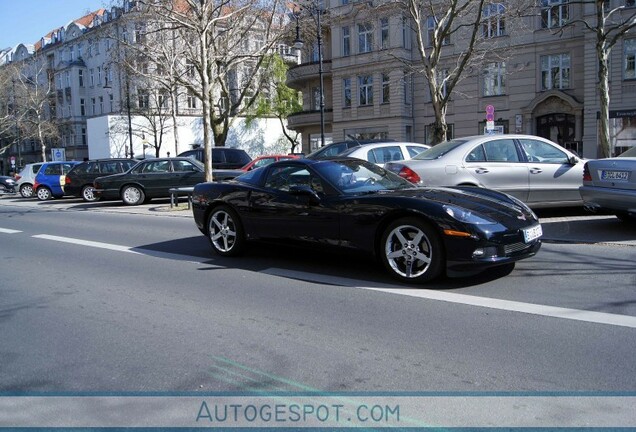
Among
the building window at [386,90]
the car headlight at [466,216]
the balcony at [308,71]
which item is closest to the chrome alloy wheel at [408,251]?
the car headlight at [466,216]

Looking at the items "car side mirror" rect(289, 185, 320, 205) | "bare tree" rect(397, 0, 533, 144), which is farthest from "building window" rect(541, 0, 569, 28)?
"car side mirror" rect(289, 185, 320, 205)

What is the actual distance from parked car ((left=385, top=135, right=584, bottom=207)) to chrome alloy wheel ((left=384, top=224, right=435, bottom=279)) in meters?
3.65

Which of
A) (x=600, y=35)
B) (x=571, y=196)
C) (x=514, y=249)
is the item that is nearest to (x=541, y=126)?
(x=600, y=35)

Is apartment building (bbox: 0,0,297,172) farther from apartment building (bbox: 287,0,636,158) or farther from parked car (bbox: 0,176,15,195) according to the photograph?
parked car (bbox: 0,176,15,195)

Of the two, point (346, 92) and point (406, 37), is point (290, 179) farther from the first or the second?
point (346, 92)

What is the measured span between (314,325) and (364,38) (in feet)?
121

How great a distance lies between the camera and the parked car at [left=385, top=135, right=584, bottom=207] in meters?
9.61

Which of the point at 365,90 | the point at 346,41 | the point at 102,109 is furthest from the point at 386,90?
the point at 102,109

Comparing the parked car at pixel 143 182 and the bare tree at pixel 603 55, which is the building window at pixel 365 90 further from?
the parked car at pixel 143 182

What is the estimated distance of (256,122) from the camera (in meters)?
55.2

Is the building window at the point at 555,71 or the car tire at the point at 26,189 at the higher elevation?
the building window at the point at 555,71

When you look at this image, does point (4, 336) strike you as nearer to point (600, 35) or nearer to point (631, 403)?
point (631, 403)

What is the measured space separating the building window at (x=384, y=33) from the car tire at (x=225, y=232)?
105 ft

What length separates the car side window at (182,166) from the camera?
1903 cm
